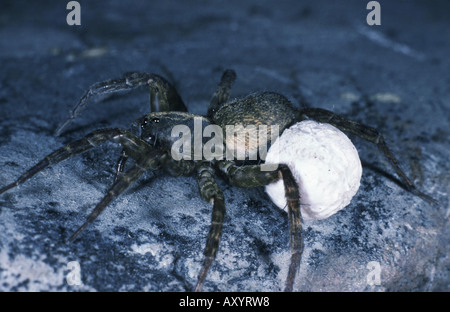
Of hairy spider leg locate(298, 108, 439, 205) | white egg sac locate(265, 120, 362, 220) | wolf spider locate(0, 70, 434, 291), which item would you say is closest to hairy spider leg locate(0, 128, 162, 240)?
wolf spider locate(0, 70, 434, 291)

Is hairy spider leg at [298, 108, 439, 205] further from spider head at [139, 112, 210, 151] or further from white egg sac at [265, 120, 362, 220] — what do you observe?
spider head at [139, 112, 210, 151]

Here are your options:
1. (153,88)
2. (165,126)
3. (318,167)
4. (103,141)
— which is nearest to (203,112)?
(153,88)

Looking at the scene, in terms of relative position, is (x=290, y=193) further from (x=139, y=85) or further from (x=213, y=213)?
(x=139, y=85)

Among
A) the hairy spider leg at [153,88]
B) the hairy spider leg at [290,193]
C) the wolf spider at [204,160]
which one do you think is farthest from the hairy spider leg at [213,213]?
the hairy spider leg at [153,88]

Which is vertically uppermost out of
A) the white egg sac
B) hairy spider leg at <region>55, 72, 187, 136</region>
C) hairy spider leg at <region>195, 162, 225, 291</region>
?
hairy spider leg at <region>55, 72, 187, 136</region>

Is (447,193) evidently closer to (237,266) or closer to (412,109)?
(412,109)
